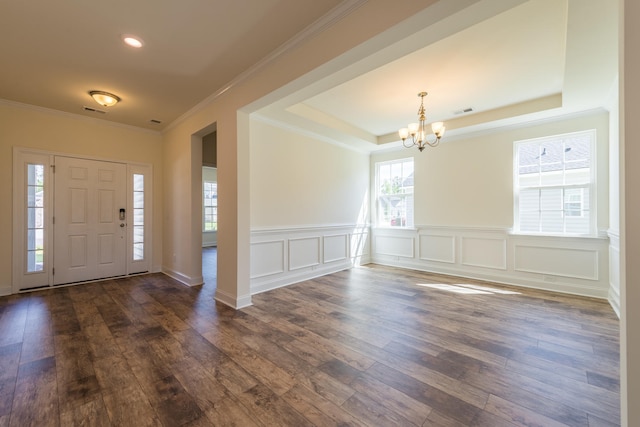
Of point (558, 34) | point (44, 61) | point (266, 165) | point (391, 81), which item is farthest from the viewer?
point (266, 165)

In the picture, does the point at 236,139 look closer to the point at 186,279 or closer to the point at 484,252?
the point at 186,279

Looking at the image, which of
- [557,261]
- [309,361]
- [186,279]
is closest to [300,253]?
[186,279]

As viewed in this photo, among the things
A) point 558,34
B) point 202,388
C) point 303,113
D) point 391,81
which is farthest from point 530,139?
point 202,388

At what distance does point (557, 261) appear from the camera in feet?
13.3

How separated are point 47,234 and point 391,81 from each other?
18.2 feet

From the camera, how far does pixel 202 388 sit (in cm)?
185

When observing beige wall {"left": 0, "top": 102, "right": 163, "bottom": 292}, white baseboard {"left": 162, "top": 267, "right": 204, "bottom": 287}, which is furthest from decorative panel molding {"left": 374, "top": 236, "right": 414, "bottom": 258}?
beige wall {"left": 0, "top": 102, "right": 163, "bottom": 292}

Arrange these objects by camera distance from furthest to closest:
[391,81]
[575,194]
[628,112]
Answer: [575,194] → [391,81] → [628,112]

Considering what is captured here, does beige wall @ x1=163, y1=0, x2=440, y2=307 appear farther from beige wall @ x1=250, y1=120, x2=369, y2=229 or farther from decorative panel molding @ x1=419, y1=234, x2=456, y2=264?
decorative panel molding @ x1=419, y1=234, x2=456, y2=264

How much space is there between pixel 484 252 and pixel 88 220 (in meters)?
6.81

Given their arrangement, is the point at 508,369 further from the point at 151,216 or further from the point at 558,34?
the point at 151,216

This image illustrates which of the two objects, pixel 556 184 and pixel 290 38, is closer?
pixel 290 38

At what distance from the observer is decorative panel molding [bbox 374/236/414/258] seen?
5.62 meters

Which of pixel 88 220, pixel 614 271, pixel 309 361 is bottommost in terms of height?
pixel 309 361
